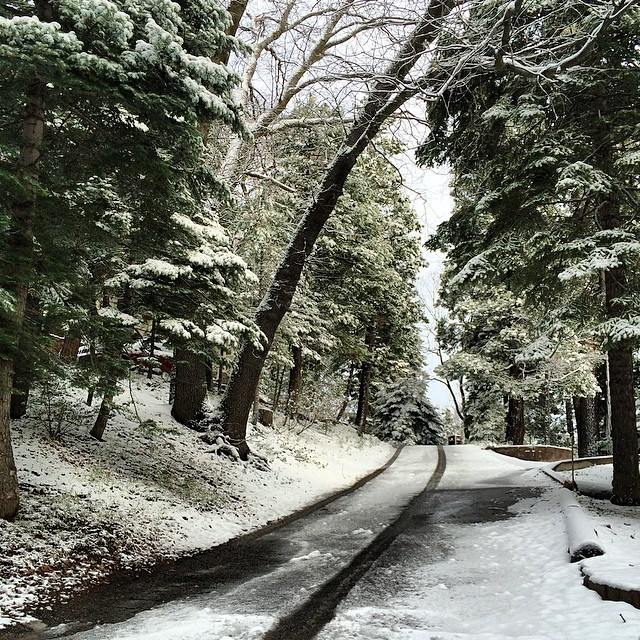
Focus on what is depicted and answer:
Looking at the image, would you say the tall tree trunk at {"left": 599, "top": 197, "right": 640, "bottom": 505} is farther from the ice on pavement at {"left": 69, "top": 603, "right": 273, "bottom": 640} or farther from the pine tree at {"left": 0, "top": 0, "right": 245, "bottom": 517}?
the ice on pavement at {"left": 69, "top": 603, "right": 273, "bottom": 640}

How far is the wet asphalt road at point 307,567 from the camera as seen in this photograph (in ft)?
14.0

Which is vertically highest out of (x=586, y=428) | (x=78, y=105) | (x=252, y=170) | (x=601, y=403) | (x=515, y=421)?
(x=252, y=170)

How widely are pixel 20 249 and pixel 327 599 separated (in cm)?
438

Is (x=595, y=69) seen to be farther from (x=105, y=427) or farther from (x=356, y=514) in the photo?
(x=105, y=427)

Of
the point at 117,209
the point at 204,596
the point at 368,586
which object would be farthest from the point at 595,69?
the point at 204,596

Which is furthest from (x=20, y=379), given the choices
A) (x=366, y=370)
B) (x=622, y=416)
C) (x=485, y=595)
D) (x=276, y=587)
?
(x=366, y=370)

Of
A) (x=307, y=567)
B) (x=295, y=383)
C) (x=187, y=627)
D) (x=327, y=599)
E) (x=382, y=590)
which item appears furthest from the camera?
(x=295, y=383)

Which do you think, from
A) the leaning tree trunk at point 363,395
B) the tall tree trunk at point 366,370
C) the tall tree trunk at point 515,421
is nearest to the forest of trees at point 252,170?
the tall tree trunk at point 366,370

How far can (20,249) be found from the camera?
Result: 16.3 feet

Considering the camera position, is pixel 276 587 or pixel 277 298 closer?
pixel 276 587

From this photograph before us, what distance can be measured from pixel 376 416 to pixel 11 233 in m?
25.7

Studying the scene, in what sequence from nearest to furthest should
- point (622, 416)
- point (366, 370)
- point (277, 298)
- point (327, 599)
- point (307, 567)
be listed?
point (327, 599) → point (307, 567) → point (622, 416) → point (277, 298) → point (366, 370)

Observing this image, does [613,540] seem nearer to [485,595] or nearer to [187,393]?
[485,595]

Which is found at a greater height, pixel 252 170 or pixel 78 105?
pixel 252 170
